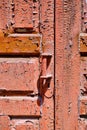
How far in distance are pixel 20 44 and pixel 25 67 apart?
134mm

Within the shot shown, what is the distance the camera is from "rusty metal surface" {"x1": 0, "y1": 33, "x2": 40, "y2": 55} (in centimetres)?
168

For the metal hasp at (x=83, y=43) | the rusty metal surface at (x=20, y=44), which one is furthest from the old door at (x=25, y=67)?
the metal hasp at (x=83, y=43)

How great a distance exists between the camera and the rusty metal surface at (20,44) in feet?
5.52

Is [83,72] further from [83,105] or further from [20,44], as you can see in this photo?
[20,44]

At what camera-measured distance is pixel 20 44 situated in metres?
1.69

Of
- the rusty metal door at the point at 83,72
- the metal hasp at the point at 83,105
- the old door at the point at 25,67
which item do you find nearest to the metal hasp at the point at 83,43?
the rusty metal door at the point at 83,72

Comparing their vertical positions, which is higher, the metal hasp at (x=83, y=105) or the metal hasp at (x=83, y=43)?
the metal hasp at (x=83, y=43)

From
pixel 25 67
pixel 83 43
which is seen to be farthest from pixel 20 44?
pixel 83 43

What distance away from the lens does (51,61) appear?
170 cm

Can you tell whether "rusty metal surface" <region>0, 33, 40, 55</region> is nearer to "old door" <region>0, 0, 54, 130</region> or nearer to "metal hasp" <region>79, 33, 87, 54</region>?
"old door" <region>0, 0, 54, 130</region>

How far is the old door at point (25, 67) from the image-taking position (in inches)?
66.1

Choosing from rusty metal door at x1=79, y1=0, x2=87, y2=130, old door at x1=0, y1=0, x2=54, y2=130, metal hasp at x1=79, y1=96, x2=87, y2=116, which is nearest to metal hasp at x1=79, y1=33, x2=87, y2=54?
rusty metal door at x1=79, y1=0, x2=87, y2=130

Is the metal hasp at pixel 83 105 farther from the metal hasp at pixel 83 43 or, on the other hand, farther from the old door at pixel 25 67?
the metal hasp at pixel 83 43

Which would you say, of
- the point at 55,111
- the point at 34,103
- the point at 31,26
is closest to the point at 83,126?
the point at 55,111
